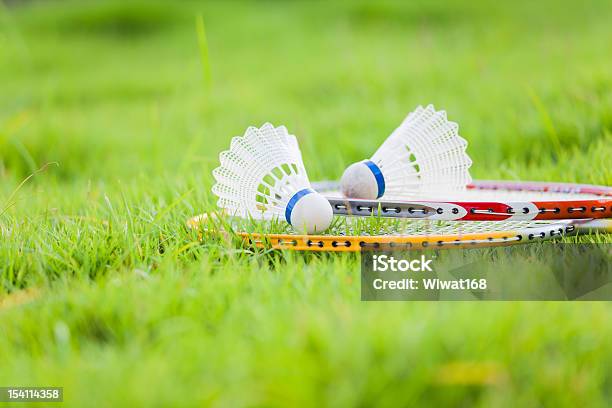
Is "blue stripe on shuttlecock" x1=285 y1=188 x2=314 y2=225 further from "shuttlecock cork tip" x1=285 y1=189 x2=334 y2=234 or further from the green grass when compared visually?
the green grass

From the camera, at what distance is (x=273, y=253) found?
101 inches

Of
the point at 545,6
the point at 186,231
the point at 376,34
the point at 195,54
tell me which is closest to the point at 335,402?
the point at 186,231

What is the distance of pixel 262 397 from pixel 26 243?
139cm

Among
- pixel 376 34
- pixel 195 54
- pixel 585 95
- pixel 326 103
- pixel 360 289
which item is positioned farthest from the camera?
pixel 195 54

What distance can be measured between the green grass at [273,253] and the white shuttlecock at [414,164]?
18.1 inches

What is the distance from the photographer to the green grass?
5.26ft

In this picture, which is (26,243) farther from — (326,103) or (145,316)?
(326,103)

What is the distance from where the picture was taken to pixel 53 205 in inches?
137

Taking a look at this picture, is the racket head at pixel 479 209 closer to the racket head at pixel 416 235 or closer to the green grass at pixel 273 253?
the racket head at pixel 416 235

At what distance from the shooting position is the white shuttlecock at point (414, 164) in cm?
283

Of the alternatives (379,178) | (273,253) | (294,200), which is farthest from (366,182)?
(273,253)

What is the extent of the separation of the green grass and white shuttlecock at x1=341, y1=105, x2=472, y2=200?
1.51 ft

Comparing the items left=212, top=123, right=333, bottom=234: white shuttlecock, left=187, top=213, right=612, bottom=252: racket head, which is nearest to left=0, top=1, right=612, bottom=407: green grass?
left=187, top=213, right=612, bottom=252: racket head

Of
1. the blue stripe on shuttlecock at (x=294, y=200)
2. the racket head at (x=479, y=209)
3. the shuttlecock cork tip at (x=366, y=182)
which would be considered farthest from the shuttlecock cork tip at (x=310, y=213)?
the shuttlecock cork tip at (x=366, y=182)
